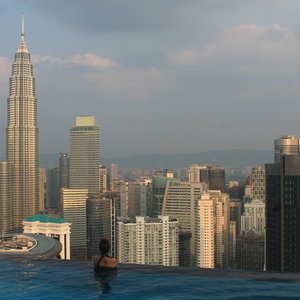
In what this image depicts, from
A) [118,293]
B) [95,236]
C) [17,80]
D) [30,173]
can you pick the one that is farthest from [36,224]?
[17,80]

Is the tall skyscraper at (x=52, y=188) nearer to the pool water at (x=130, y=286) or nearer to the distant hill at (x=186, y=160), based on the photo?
the distant hill at (x=186, y=160)

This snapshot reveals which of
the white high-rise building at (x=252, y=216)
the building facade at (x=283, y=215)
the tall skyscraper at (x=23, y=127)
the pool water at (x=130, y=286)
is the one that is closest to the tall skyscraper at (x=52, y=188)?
the tall skyscraper at (x=23, y=127)

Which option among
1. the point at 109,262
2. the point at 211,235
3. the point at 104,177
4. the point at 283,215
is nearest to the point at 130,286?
the point at 109,262

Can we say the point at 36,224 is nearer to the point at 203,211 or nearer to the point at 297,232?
the point at 203,211

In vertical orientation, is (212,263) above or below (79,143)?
below

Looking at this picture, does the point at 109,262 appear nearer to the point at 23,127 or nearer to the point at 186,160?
the point at 186,160

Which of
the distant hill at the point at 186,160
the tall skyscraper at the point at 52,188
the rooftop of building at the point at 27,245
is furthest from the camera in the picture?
the tall skyscraper at the point at 52,188

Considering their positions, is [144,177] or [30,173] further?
[30,173]
